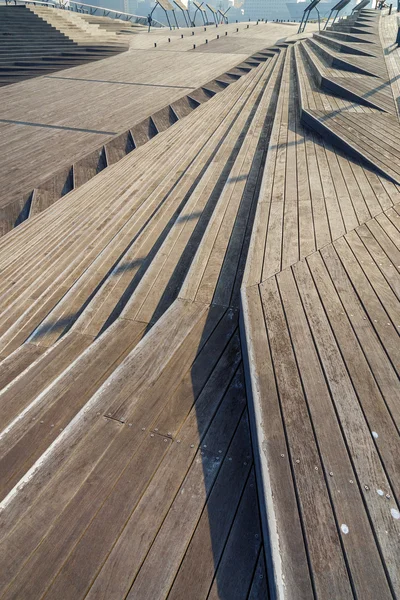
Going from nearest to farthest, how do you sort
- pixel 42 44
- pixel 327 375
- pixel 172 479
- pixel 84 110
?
pixel 172 479, pixel 327 375, pixel 84 110, pixel 42 44

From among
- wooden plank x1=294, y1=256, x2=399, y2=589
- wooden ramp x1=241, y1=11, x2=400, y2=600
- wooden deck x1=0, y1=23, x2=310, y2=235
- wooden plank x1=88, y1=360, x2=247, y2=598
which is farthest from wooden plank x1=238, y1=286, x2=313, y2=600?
wooden deck x1=0, y1=23, x2=310, y2=235

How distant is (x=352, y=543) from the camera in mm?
1632

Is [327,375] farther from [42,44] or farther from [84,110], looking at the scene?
[42,44]

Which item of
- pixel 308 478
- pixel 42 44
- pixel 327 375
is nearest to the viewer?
pixel 308 478

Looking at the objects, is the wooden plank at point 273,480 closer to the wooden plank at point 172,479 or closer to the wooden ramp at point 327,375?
the wooden ramp at point 327,375

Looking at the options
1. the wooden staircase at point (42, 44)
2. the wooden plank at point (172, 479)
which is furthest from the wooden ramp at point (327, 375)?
the wooden staircase at point (42, 44)

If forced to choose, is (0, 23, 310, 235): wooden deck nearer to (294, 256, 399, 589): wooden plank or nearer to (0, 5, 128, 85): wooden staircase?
(0, 5, 128, 85): wooden staircase

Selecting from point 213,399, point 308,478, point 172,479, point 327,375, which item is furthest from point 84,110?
point 308,478

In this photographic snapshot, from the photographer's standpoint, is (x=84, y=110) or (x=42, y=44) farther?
(x=42, y=44)

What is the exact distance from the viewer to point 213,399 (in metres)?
2.48

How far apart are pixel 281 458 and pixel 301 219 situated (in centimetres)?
292

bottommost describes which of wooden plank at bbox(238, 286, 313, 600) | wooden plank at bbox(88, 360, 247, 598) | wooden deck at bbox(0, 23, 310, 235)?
wooden plank at bbox(88, 360, 247, 598)

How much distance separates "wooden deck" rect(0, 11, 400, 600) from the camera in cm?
167

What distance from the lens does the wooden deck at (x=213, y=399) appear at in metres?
1.67
